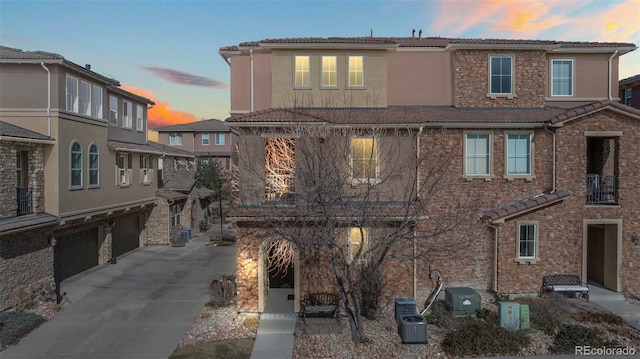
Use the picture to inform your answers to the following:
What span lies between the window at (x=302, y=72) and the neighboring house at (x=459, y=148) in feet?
0.14

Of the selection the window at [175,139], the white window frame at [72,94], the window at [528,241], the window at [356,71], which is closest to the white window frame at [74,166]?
the white window frame at [72,94]

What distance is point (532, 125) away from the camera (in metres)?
14.7

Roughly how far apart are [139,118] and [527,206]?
23.2 m

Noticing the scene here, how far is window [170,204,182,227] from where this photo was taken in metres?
27.2

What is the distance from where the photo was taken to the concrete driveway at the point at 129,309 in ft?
36.6

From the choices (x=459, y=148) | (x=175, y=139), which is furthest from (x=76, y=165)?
(x=175, y=139)

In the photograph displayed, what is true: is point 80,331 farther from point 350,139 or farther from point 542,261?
point 542,261

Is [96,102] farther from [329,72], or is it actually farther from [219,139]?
[219,139]

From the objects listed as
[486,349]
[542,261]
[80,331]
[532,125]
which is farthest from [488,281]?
[80,331]

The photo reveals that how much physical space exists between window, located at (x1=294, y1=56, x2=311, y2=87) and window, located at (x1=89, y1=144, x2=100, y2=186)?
10.8 m

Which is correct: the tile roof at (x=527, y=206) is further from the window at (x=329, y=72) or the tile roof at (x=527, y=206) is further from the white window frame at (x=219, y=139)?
the white window frame at (x=219, y=139)

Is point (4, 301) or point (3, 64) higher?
point (3, 64)

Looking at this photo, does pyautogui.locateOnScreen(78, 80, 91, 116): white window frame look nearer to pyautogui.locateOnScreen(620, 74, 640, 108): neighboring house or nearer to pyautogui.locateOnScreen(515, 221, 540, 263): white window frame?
pyautogui.locateOnScreen(515, 221, 540, 263): white window frame

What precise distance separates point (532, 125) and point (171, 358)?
1464cm
